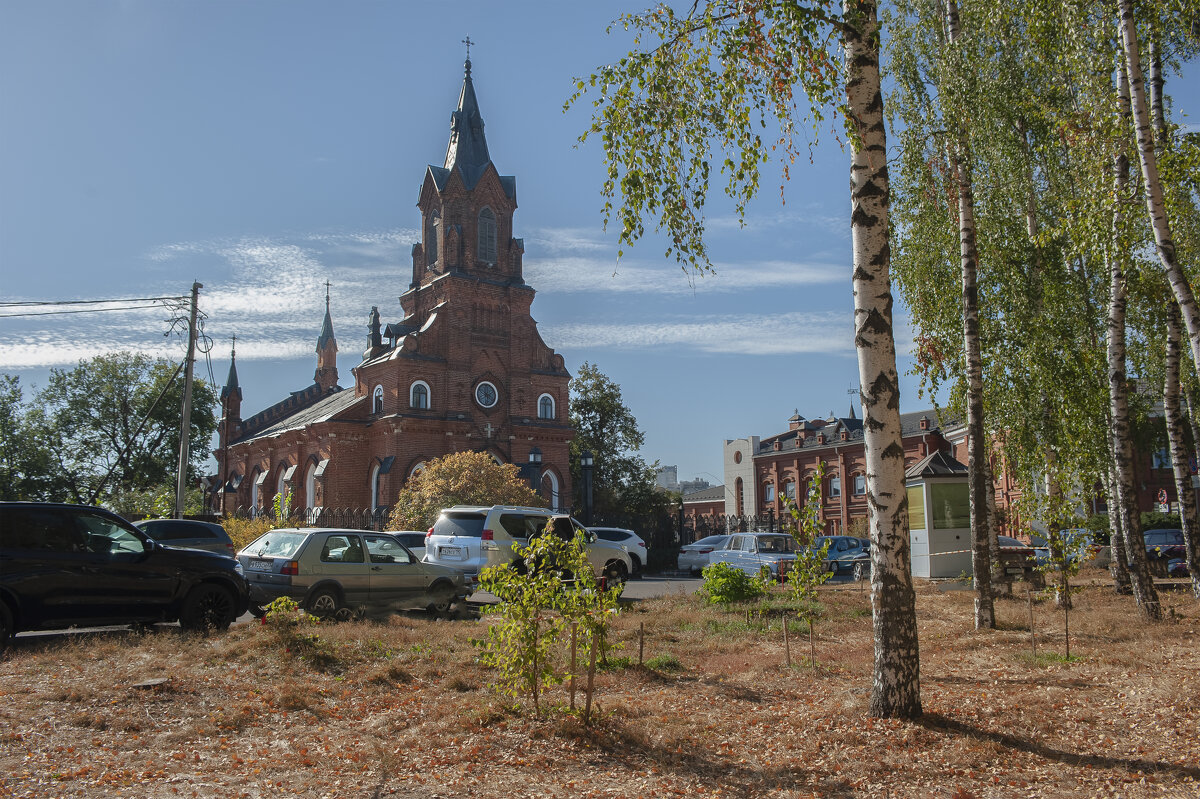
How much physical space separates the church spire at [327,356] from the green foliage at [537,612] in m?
75.6

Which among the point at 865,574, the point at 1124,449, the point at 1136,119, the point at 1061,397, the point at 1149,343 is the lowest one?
the point at 865,574

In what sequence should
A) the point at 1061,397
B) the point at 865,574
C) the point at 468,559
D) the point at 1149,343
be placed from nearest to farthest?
the point at 1061,397 < the point at 468,559 < the point at 1149,343 < the point at 865,574

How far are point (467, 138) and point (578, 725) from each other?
47812mm

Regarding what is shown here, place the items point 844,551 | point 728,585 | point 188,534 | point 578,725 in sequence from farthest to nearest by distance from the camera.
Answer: point 844,551 < point 188,534 < point 728,585 < point 578,725

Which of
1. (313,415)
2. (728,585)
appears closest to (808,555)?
(728,585)

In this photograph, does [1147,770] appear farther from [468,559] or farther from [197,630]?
[468,559]

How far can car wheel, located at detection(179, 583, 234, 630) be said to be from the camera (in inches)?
438

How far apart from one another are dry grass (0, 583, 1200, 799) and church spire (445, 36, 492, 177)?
4175 centimetres

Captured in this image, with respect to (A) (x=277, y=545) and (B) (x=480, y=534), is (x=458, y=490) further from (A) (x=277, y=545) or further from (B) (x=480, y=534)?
(A) (x=277, y=545)

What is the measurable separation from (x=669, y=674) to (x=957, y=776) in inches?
157

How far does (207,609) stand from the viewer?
1138 centimetres

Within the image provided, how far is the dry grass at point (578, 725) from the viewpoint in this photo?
5.47 m

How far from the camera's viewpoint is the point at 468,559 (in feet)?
54.5

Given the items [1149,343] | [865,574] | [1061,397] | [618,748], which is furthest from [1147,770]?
[865,574]
